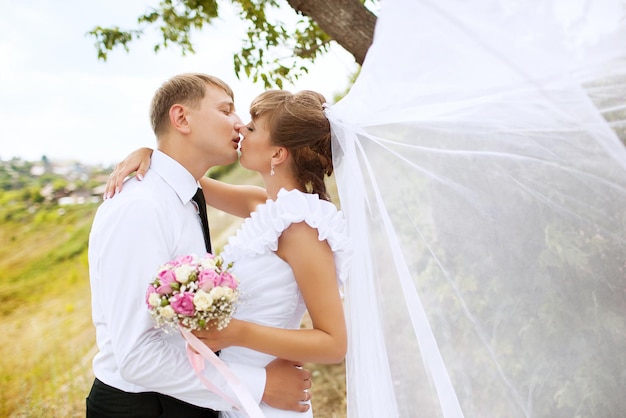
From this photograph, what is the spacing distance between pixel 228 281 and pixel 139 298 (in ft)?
1.06

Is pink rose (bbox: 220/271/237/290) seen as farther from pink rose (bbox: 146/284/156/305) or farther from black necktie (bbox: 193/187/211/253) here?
black necktie (bbox: 193/187/211/253)

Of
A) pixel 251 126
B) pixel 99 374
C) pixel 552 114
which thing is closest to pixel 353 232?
pixel 251 126

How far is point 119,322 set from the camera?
1.94 metres

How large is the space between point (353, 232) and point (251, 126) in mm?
627

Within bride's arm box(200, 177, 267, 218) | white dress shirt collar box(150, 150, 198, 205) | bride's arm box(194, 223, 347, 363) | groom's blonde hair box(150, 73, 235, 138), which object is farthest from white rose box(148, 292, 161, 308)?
bride's arm box(200, 177, 267, 218)

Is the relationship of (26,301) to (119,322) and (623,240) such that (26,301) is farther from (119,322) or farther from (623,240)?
(623,240)

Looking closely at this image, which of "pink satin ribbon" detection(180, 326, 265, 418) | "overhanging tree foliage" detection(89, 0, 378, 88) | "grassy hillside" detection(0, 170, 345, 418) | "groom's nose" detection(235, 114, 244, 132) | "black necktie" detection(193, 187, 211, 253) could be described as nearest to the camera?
"pink satin ribbon" detection(180, 326, 265, 418)

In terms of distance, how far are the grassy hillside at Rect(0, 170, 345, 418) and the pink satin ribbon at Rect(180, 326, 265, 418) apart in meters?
3.52

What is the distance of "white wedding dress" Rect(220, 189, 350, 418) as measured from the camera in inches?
83.4

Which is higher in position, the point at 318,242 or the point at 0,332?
the point at 318,242

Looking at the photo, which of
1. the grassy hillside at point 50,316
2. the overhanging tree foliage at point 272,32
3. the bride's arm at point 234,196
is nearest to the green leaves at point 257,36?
the overhanging tree foliage at point 272,32

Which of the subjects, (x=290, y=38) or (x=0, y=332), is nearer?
(x=290, y=38)

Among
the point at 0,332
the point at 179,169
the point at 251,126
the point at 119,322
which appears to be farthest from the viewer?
the point at 0,332

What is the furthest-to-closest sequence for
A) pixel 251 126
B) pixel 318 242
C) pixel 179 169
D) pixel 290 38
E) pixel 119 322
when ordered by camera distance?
1. pixel 290 38
2. pixel 251 126
3. pixel 179 169
4. pixel 318 242
5. pixel 119 322
